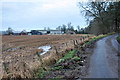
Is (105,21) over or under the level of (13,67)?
over

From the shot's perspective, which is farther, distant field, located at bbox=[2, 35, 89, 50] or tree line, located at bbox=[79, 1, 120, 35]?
tree line, located at bbox=[79, 1, 120, 35]

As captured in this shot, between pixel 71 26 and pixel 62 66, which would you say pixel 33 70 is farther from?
pixel 71 26

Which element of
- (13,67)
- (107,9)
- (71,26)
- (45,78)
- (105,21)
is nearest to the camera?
(45,78)

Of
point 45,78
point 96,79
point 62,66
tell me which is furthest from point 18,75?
point 96,79

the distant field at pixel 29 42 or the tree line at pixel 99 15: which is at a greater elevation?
the tree line at pixel 99 15

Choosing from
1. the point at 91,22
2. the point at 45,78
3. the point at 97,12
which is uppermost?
the point at 97,12

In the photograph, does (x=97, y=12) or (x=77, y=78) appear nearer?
(x=77, y=78)

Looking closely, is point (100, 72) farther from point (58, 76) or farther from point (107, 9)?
point (107, 9)

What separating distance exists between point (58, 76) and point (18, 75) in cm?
172

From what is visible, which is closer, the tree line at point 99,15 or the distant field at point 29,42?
the distant field at point 29,42

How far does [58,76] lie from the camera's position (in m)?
5.17

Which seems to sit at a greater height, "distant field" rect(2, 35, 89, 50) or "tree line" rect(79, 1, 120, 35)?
"tree line" rect(79, 1, 120, 35)

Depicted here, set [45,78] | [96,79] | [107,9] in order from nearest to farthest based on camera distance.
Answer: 1. [96,79]
2. [45,78]
3. [107,9]

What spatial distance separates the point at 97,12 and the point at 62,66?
3526 centimetres
